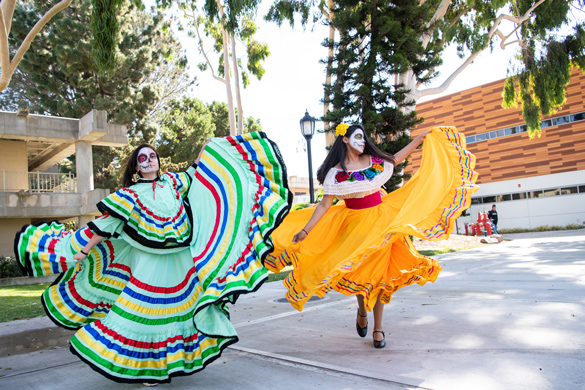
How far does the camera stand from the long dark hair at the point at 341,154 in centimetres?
386

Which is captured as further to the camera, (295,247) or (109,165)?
(109,165)

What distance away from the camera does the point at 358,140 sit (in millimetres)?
3812

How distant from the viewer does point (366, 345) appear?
3631 mm

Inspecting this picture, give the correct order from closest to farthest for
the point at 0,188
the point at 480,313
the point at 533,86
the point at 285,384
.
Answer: the point at 285,384 → the point at 480,313 → the point at 0,188 → the point at 533,86

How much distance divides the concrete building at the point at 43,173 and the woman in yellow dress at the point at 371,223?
15347mm

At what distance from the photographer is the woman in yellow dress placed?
343 centimetres

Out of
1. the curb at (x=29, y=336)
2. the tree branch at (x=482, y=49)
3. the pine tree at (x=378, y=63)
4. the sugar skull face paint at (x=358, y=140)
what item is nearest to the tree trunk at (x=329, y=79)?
the pine tree at (x=378, y=63)

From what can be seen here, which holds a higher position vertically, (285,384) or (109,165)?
(109,165)

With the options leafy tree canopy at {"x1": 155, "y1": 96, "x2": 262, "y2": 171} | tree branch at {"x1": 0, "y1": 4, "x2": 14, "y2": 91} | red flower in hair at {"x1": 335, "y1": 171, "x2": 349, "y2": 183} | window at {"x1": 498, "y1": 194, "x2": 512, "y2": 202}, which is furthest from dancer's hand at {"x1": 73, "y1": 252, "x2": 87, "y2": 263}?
window at {"x1": 498, "y1": 194, "x2": 512, "y2": 202}

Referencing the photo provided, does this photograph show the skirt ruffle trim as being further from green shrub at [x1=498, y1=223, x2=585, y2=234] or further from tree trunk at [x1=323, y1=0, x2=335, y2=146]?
green shrub at [x1=498, y1=223, x2=585, y2=234]

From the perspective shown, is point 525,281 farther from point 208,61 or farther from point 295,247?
point 208,61

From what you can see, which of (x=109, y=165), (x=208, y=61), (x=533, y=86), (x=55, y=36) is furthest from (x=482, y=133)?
(x=55, y=36)

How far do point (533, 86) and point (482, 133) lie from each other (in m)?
11.4

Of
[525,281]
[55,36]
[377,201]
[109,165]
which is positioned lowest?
[525,281]
